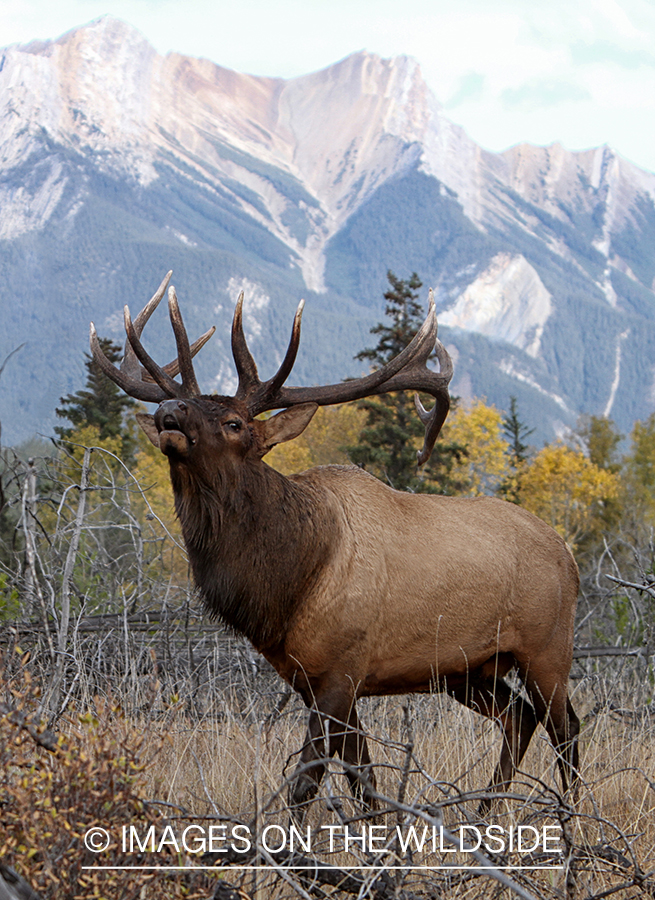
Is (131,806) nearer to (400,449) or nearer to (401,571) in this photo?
(401,571)

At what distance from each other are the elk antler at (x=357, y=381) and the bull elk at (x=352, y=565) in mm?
11

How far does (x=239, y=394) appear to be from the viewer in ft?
15.0

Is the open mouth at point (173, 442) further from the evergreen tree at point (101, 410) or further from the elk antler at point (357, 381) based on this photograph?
the evergreen tree at point (101, 410)

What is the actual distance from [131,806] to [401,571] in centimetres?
207

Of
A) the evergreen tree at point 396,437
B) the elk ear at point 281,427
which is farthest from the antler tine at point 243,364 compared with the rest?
the evergreen tree at point 396,437

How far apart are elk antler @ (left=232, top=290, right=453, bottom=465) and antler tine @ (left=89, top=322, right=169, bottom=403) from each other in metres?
0.42

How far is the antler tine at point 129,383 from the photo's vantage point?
4.64 meters

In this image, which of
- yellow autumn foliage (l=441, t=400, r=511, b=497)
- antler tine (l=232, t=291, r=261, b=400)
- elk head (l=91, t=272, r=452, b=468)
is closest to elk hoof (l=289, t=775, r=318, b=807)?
elk head (l=91, t=272, r=452, b=468)

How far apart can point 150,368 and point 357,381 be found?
1026 mm

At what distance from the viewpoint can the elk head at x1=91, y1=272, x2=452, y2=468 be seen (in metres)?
4.03

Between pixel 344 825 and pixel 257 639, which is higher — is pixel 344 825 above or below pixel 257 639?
below

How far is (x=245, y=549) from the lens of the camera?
4.20 meters

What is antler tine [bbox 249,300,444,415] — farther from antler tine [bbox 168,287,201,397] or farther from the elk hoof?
the elk hoof

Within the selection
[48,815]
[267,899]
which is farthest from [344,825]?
[48,815]
